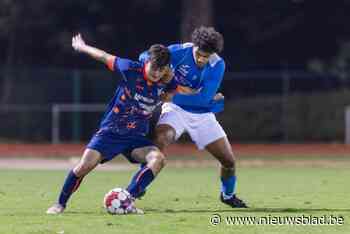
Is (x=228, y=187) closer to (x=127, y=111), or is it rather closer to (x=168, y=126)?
(x=168, y=126)

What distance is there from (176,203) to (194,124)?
125cm

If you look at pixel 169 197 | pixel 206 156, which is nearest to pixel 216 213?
pixel 169 197

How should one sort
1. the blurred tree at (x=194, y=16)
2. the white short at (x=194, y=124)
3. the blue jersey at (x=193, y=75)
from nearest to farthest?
the blue jersey at (x=193, y=75) → the white short at (x=194, y=124) → the blurred tree at (x=194, y=16)

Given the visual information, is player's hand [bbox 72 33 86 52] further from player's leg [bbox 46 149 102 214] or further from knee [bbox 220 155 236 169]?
knee [bbox 220 155 236 169]

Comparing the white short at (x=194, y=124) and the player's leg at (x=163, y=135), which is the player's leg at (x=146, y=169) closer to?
the player's leg at (x=163, y=135)

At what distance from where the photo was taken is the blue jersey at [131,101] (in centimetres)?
1237

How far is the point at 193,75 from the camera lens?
1323cm

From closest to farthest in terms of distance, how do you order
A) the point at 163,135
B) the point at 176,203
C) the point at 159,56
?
the point at 159,56 → the point at 163,135 → the point at 176,203

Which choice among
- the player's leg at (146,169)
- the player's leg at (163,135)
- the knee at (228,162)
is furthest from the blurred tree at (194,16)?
the player's leg at (146,169)

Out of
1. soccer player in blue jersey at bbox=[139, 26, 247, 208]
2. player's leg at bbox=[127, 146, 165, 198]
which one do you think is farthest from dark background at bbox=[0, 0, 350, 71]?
player's leg at bbox=[127, 146, 165, 198]

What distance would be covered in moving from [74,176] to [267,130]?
2551 centimetres

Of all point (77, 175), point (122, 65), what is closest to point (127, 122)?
point (122, 65)

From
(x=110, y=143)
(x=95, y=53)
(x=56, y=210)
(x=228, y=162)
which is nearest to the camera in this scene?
(x=95, y=53)

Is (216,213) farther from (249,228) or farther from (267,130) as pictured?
(267,130)
